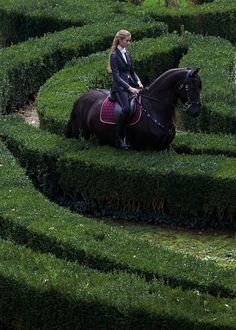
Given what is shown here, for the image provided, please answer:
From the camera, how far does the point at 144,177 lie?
67.2 feet

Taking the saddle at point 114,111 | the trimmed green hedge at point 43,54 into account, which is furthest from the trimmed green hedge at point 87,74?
the saddle at point 114,111

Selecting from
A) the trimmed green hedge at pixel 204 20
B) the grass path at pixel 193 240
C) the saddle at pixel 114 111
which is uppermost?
the saddle at pixel 114 111

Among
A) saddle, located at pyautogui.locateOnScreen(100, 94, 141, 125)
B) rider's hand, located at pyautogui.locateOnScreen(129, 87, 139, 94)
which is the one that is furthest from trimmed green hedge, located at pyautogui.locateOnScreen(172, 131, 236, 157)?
rider's hand, located at pyautogui.locateOnScreen(129, 87, 139, 94)

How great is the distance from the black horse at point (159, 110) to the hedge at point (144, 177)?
32cm

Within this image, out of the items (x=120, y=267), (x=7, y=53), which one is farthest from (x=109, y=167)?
(x=7, y=53)

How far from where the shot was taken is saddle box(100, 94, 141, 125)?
21344mm

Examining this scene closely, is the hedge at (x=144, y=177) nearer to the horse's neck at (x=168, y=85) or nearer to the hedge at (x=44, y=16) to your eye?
the horse's neck at (x=168, y=85)

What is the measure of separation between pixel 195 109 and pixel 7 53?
32.1ft

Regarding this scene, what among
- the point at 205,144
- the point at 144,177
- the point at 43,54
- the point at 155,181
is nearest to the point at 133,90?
the point at 144,177

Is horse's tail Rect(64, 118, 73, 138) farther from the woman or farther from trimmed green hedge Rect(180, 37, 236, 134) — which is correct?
trimmed green hedge Rect(180, 37, 236, 134)

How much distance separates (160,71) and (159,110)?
9002 millimetres

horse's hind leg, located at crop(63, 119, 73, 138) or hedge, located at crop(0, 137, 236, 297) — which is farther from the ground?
hedge, located at crop(0, 137, 236, 297)

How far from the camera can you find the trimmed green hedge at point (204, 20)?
34562mm

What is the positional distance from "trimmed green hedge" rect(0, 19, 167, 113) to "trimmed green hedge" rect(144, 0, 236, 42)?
226 centimetres
